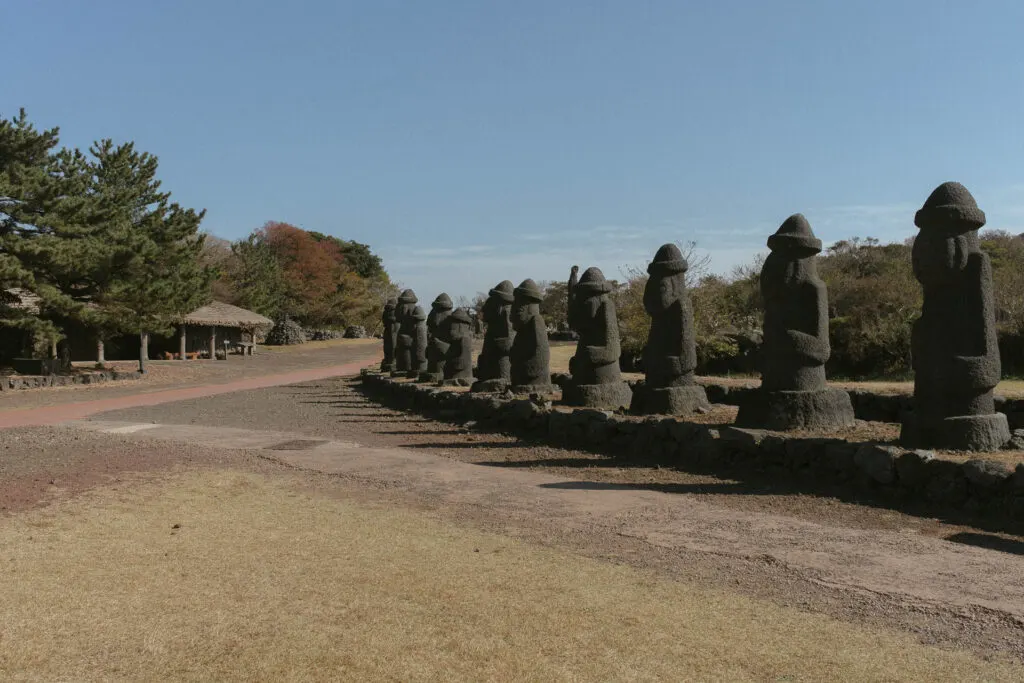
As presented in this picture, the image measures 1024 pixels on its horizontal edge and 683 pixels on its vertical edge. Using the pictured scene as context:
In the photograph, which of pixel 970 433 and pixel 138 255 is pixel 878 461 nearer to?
pixel 970 433

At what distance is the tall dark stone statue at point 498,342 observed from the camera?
1896 cm

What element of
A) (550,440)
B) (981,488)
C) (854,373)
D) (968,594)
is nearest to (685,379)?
(550,440)

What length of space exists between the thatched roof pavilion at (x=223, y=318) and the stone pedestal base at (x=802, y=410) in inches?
1417

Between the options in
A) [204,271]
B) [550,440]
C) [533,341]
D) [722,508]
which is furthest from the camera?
[204,271]

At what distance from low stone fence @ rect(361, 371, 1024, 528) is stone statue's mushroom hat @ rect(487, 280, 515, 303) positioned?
18.8ft

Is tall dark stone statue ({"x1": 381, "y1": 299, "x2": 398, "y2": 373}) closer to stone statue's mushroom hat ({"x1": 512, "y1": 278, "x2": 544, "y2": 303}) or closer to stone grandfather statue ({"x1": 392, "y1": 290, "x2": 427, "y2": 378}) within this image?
stone grandfather statue ({"x1": 392, "y1": 290, "x2": 427, "y2": 378})

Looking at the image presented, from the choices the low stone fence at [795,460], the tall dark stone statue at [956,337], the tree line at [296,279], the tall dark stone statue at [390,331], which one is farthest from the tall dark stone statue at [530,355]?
the tree line at [296,279]

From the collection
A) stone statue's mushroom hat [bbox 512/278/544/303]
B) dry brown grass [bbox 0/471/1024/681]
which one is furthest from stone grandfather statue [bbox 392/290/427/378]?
dry brown grass [bbox 0/471/1024/681]

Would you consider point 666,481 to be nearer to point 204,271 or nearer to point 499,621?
point 499,621

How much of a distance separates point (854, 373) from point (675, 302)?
14.4 meters

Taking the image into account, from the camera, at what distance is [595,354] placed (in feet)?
48.1

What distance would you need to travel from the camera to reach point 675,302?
13.2m

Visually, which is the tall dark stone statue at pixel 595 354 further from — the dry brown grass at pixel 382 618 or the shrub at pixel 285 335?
the shrub at pixel 285 335

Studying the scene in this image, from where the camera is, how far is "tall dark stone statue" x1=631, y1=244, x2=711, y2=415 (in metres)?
12.9
